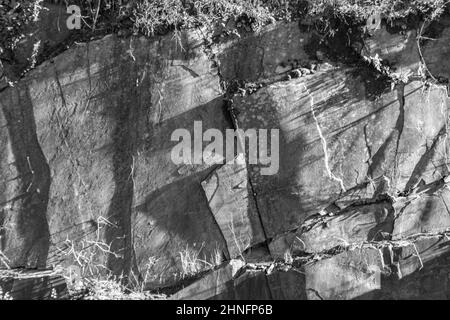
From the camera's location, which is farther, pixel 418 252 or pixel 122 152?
pixel 122 152

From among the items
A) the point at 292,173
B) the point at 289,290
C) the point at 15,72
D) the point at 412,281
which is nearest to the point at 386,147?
the point at 292,173

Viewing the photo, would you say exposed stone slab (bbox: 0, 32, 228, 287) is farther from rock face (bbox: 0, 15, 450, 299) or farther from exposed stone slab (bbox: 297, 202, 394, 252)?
exposed stone slab (bbox: 297, 202, 394, 252)

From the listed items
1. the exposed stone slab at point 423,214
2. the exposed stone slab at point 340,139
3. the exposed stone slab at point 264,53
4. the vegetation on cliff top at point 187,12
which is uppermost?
the vegetation on cliff top at point 187,12

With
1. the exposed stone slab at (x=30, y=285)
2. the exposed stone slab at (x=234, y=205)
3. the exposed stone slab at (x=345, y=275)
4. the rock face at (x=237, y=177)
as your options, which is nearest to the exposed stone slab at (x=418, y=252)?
the rock face at (x=237, y=177)

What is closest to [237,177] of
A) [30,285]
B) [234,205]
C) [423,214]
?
[234,205]

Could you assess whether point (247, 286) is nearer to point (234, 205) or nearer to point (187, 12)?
point (234, 205)

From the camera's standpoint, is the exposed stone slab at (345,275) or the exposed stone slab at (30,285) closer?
the exposed stone slab at (345,275)

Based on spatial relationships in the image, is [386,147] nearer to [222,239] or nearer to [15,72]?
[222,239]

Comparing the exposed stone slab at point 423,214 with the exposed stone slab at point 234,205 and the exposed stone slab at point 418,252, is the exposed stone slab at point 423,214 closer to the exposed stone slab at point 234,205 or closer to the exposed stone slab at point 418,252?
the exposed stone slab at point 418,252
